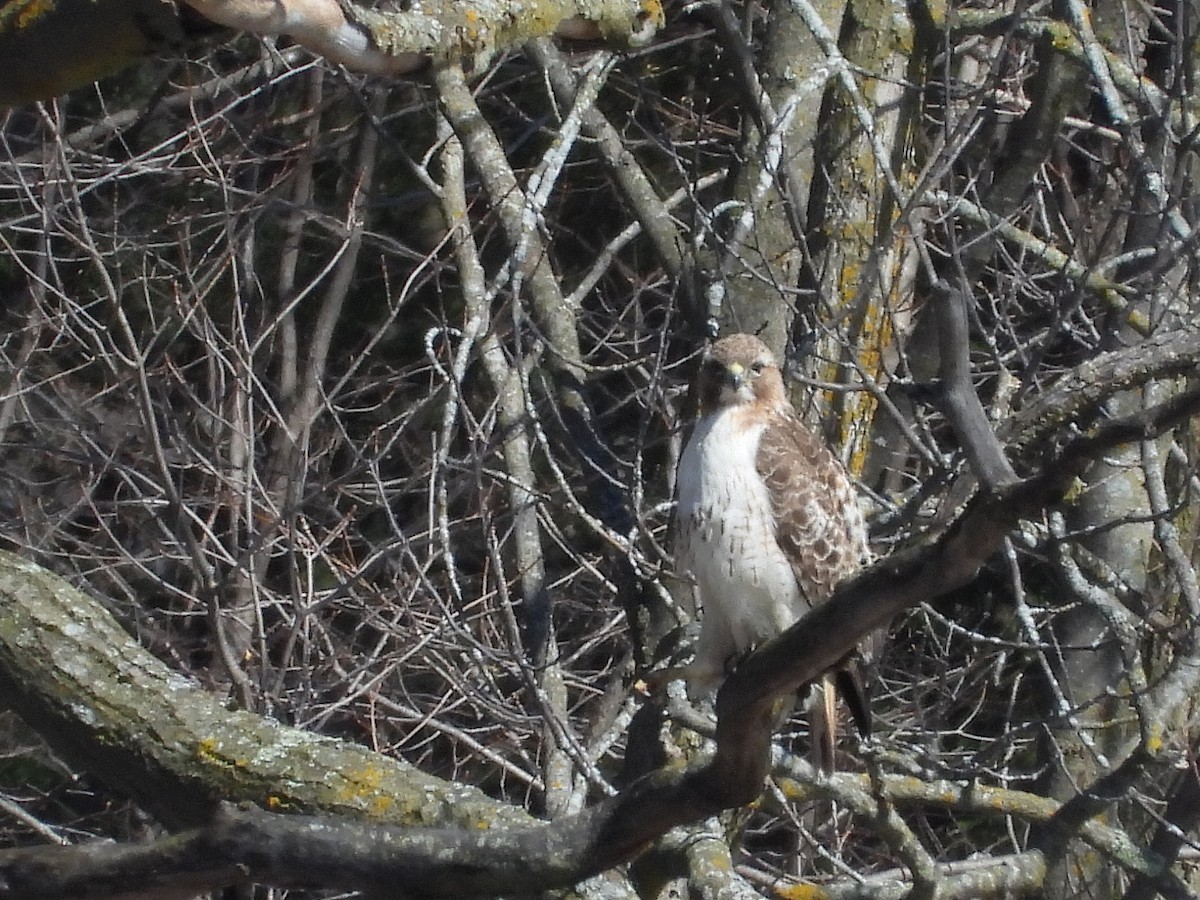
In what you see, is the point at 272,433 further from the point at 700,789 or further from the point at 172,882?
the point at 700,789

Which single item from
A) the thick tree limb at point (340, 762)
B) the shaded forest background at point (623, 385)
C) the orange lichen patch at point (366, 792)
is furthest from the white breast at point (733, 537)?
the orange lichen patch at point (366, 792)

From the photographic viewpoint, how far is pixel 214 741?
125 inches

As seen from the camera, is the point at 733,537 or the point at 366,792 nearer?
the point at 366,792

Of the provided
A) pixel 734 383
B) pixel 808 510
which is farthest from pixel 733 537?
pixel 734 383

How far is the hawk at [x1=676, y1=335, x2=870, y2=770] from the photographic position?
371 cm

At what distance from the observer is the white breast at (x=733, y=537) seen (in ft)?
12.2

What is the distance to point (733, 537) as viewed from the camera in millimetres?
3711

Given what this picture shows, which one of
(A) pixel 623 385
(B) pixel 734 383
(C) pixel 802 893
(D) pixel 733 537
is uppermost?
(A) pixel 623 385

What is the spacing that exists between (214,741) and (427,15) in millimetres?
1474

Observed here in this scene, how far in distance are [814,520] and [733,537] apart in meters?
0.20

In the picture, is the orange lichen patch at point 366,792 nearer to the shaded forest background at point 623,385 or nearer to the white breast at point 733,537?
the shaded forest background at point 623,385

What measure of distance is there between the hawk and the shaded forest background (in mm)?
263

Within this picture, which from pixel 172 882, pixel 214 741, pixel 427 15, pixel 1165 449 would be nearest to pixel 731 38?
pixel 1165 449

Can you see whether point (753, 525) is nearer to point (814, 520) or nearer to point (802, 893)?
point (814, 520)
